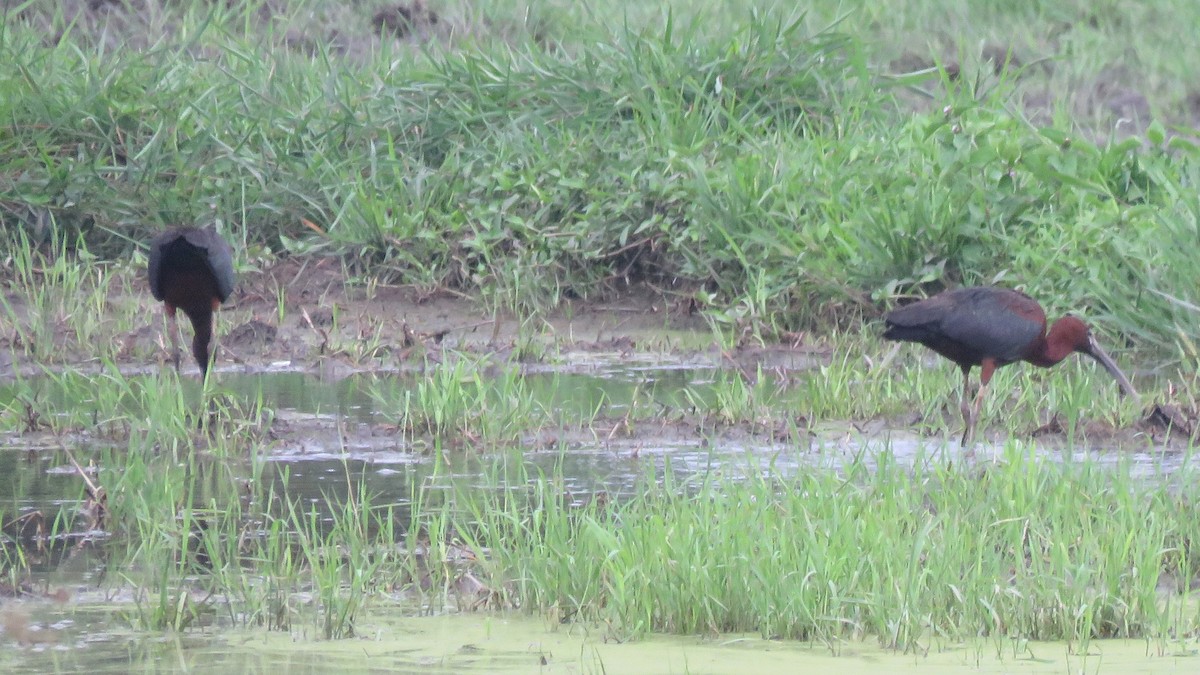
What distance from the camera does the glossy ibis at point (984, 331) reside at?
692cm

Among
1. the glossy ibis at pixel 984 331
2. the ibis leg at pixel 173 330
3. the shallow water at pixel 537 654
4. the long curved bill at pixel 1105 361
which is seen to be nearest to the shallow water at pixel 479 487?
the shallow water at pixel 537 654

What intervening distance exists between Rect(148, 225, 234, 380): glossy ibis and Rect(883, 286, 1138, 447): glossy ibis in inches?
106

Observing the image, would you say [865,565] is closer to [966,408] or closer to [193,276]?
[966,408]

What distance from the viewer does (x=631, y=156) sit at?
9.73m

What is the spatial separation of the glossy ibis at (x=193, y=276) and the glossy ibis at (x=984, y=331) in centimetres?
270

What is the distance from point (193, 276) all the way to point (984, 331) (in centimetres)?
313

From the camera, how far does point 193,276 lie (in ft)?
25.6

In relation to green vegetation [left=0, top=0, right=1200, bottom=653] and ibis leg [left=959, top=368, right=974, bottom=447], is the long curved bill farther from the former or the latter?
ibis leg [left=959, top=368, right=974, bottom=447]

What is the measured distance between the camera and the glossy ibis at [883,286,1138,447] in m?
6.92

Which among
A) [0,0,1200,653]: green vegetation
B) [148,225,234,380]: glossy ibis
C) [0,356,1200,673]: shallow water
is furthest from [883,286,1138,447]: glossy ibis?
[148,225,234,380]: glossy ibis

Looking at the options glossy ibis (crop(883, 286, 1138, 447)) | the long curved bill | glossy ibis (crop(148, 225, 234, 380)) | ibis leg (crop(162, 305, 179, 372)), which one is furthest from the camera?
ibis leg (crop(162, 305, 179, 372))

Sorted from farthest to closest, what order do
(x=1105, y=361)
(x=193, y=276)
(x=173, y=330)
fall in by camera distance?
1. (x=173, y=330)
2. (x=193, y=276)
3. (x=1105, y=361)

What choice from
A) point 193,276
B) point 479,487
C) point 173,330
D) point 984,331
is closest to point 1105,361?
point 984,331

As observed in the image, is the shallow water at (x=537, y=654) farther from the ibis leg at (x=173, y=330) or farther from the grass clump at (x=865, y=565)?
the ibis leg at (x=173, y=330)
